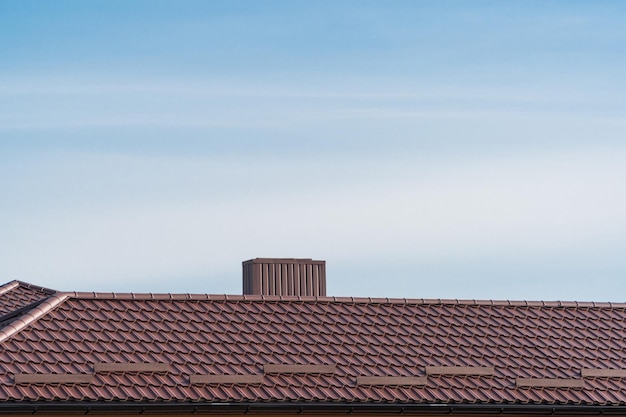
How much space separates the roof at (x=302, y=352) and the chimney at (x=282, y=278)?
2.58 m

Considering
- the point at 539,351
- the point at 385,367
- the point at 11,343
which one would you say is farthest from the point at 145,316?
the point at 539,351

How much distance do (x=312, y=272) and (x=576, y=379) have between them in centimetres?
738

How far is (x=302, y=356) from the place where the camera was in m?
24.6

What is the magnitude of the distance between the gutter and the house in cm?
3

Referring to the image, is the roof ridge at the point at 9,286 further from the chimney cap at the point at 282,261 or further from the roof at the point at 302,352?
the chimney cap at the point at 282,261

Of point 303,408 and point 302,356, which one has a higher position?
point 302,356

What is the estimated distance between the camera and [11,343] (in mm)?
22969

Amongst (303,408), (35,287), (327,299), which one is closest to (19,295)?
(35,287)

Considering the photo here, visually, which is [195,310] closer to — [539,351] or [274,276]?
[274,276]

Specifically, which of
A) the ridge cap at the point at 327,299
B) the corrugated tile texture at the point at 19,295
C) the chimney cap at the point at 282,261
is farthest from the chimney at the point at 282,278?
the corrugated tile texture at the point at 19,295

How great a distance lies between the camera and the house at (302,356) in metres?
22.2

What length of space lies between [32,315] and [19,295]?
5.23 meters

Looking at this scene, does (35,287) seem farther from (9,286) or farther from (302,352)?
(302,352)

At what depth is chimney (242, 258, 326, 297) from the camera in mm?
29906
